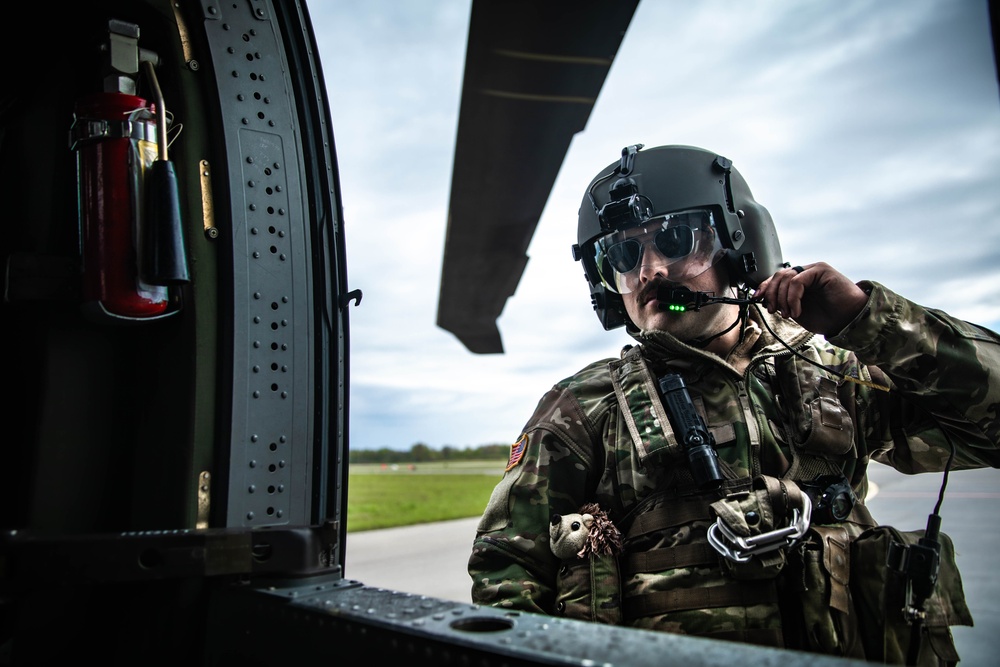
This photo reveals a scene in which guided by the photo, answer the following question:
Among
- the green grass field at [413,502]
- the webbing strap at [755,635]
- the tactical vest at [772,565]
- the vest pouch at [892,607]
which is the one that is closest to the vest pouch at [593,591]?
the tactical vest at [772,565]

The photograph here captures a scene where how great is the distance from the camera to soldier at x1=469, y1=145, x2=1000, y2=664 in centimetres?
144

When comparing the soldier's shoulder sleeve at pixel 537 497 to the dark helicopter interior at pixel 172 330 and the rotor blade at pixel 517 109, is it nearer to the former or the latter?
the dark helicopter interior at pixel 172 330

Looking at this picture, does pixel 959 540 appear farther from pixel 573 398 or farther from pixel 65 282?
pixel 65 282

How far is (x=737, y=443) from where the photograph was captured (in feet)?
5.35

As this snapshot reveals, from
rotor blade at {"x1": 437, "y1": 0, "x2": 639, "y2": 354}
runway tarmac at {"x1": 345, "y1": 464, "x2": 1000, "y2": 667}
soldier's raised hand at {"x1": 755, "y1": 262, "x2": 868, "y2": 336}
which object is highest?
rotor blade at {"x1": 437, "y1": 0, "x2": 639, "y2": 354}

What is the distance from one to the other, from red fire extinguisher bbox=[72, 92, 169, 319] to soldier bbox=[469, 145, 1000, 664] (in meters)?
1.03

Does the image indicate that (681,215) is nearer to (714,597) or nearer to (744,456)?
(744,456)

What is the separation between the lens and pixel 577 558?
158 cm

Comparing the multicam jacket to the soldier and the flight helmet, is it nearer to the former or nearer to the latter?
the soldier

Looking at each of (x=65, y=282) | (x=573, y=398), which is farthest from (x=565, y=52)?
(x=65, y=282)

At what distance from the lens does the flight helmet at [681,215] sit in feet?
6.17

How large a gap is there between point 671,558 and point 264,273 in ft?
3.70

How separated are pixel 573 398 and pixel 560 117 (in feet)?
2.58

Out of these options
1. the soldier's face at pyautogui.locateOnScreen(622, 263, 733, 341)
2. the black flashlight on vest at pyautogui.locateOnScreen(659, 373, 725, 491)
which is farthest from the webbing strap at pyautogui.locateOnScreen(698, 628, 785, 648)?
the soldier's face at pyautogui.locateOnScreen(622, 263, 733, 341)
